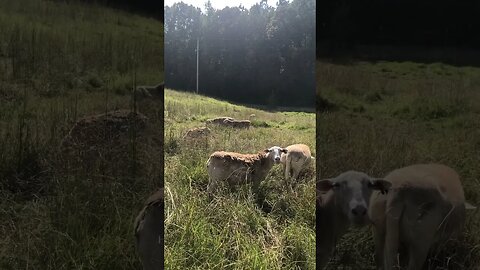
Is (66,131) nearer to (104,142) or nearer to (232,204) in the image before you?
(104,142)

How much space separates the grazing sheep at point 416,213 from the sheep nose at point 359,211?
60 mm

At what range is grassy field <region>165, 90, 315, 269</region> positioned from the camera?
168 inches

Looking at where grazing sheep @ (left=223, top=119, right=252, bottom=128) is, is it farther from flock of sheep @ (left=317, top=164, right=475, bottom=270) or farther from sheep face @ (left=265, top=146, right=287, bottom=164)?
flock of sheep @ (left=317, top=164, right=475, bottom=270)

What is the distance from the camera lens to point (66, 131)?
3428mm

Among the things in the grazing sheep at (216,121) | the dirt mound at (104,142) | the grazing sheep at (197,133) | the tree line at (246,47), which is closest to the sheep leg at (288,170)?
the tree line at (246,47)

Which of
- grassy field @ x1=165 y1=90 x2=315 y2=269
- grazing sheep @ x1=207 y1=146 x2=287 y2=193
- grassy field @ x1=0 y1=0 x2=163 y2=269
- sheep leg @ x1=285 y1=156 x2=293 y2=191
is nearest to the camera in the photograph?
grassy field @ x1=0 y1=0 x2=163 y2=269

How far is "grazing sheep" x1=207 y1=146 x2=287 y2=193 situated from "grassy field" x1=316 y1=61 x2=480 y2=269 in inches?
37.2

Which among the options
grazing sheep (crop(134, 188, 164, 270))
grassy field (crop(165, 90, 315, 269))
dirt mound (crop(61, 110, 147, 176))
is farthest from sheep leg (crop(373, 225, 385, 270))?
dirt mound (crop(61, 110, 147, 176))

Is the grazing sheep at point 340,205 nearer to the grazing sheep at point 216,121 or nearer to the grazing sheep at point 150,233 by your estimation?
the grazing sheep at point 150,233

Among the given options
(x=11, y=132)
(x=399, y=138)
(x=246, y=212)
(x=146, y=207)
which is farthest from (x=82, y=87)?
(x=399, y=138)

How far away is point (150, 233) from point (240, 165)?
127 cm

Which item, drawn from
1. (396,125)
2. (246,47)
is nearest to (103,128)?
(246,47)

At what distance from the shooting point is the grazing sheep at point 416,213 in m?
3.40

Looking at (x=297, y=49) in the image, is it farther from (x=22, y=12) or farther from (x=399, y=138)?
(x=22, y=12)
